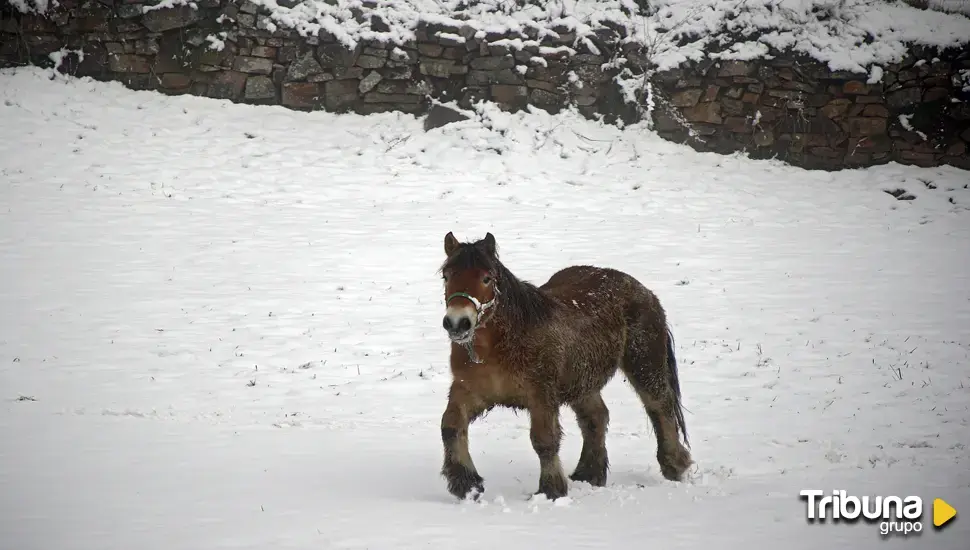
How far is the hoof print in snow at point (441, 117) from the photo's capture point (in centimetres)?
1659

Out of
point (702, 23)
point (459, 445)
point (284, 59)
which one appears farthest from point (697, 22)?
point (459, 445)

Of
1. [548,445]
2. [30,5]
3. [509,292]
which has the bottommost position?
[548,445]

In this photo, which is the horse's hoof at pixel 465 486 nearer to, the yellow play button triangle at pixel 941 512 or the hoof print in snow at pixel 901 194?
the yellow play button triangle at pixel 941 512

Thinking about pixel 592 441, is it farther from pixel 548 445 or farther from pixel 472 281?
pixel 472 281

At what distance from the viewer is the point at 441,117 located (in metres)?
16.6

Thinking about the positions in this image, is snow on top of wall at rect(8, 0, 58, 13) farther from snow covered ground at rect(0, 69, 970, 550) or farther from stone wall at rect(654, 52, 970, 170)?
stone wall at rect(654, 52, 970, 170)

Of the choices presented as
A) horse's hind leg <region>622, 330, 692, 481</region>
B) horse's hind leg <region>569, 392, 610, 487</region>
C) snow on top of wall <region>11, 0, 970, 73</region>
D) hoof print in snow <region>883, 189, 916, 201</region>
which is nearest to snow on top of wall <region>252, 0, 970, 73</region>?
snow on top of wall <region>11, 0, 970, 73</region>

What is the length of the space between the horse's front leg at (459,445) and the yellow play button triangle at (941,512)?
2.88 meters

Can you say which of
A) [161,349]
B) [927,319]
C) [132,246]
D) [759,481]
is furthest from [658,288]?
[132,246]

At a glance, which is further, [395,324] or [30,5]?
[30,5]

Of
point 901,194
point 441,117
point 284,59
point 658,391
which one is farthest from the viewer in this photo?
point 284,59

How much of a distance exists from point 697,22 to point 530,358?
548 inches

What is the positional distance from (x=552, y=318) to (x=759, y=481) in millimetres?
2144

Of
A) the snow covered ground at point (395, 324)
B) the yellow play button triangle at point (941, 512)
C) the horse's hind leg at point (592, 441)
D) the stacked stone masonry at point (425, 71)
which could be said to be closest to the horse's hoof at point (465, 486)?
the snow covered ground at point (395, 324)
